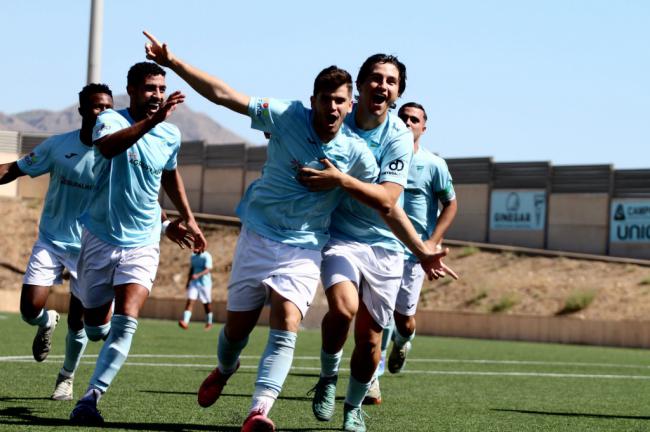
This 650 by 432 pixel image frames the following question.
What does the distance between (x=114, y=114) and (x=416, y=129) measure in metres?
3.14

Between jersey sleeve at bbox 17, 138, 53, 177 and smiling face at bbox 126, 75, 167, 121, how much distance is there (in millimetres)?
1553

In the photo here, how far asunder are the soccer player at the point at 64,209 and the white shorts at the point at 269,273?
217 cm

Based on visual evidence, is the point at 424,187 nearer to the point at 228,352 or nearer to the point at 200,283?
the point at 228,352

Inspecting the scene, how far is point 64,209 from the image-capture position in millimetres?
9820

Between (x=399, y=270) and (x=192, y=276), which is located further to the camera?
(x=192, y=276)

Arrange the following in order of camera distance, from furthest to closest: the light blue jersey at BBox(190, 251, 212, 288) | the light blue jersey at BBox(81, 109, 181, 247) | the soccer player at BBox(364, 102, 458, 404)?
the light blue jersey at BBox(190, 251, 212, 288) < the soccer player at BBox(364, 102, 458, 404) < the light blue jersey at BBox(81, 109, 181, 247)

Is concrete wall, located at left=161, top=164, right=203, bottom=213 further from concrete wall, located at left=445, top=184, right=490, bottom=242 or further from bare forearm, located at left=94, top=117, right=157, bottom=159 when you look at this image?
bare forearm, located at left=94, top=117, right=157, bottom=159

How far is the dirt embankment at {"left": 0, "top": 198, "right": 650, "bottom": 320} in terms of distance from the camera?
1706 inches

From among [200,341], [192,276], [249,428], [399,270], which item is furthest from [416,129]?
[192,276]

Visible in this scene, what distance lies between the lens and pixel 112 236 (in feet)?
27.4

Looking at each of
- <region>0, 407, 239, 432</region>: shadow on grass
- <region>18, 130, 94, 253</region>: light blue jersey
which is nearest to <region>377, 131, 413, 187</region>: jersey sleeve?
<region>0, 407, 239, 432</region>: shadow on grass

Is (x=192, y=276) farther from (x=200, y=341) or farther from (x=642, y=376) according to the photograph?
(x=642, y=376)

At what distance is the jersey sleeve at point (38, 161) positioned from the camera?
31.5ft

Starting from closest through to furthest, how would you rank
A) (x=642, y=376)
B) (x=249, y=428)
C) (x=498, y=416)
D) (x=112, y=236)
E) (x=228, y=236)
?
(x=249, y=428) < (x=112, y=236) < (x=498, y=416) < (x=642, y=376) < (x=228, y=236)
